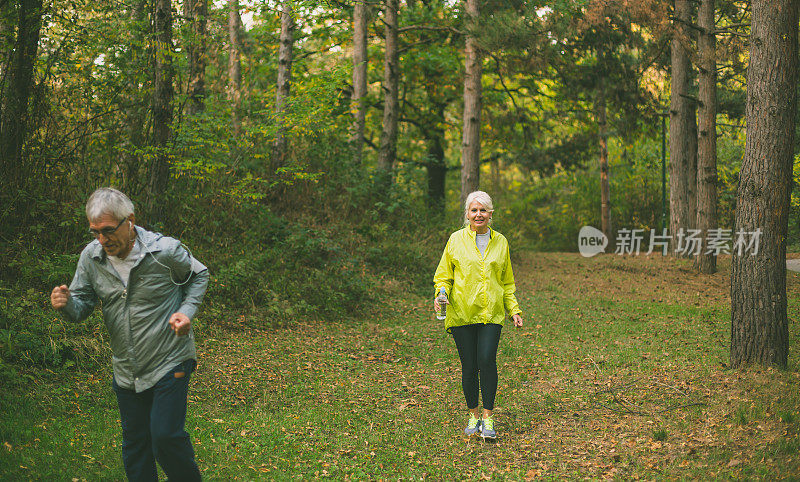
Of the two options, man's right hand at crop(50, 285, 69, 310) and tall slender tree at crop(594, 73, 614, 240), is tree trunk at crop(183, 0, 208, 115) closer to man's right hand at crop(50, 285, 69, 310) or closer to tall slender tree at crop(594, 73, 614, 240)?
man's right hand at crop(50, 285, 69, 310)

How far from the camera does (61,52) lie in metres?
9.21

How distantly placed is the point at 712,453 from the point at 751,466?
1.12 feet

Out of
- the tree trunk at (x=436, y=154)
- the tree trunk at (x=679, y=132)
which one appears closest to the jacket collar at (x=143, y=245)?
the tree trunk at (x=679, y=132)

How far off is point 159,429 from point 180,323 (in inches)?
23.7

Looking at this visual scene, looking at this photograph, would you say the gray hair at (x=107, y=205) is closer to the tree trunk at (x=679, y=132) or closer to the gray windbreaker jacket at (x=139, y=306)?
the gray windbreaker jacket at (x=139, y=306)

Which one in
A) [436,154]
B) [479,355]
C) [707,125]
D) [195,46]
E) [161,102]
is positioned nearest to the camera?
[479,355]

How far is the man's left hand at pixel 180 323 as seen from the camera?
3564 mm

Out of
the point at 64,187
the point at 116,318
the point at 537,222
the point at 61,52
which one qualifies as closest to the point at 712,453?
the point at 116,318

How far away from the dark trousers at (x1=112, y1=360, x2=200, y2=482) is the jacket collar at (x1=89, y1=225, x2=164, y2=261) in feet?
2.24

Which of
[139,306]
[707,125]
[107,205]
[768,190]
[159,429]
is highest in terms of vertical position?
[707,125]

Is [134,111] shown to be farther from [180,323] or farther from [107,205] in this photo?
[180,323]

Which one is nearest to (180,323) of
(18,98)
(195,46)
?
(18,98)

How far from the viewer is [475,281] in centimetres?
559

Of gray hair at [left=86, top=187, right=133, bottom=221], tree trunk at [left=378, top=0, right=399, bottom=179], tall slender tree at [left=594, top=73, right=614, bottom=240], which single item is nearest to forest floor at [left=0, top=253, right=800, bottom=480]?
gray hair at [left=86, top=187, right=133, bottom=221]
